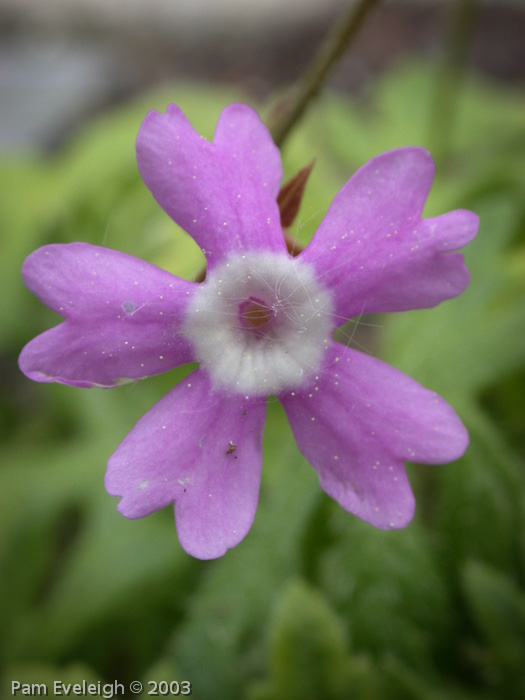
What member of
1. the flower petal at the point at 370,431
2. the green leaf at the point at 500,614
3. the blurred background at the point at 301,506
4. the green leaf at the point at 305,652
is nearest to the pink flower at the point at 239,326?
the flower petal at the point at 370,431

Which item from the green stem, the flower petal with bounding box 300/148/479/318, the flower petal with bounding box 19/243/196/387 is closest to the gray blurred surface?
the green stem

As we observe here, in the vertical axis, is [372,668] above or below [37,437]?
above

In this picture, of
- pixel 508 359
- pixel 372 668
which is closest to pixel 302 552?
pixel 372 668

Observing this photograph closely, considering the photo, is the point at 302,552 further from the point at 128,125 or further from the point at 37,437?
the point at 128,125

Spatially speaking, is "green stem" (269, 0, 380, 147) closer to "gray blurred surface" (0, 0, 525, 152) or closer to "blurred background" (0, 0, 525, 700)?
"blurred background" (0, 0, 525, 700)

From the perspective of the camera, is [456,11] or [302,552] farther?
[456,11]

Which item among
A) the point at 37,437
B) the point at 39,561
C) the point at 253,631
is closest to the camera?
the point at 253,631

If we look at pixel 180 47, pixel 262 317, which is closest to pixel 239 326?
pixel 262 317

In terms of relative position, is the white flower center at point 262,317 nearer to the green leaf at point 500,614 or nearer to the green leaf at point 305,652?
the green leaf at point 305,652
